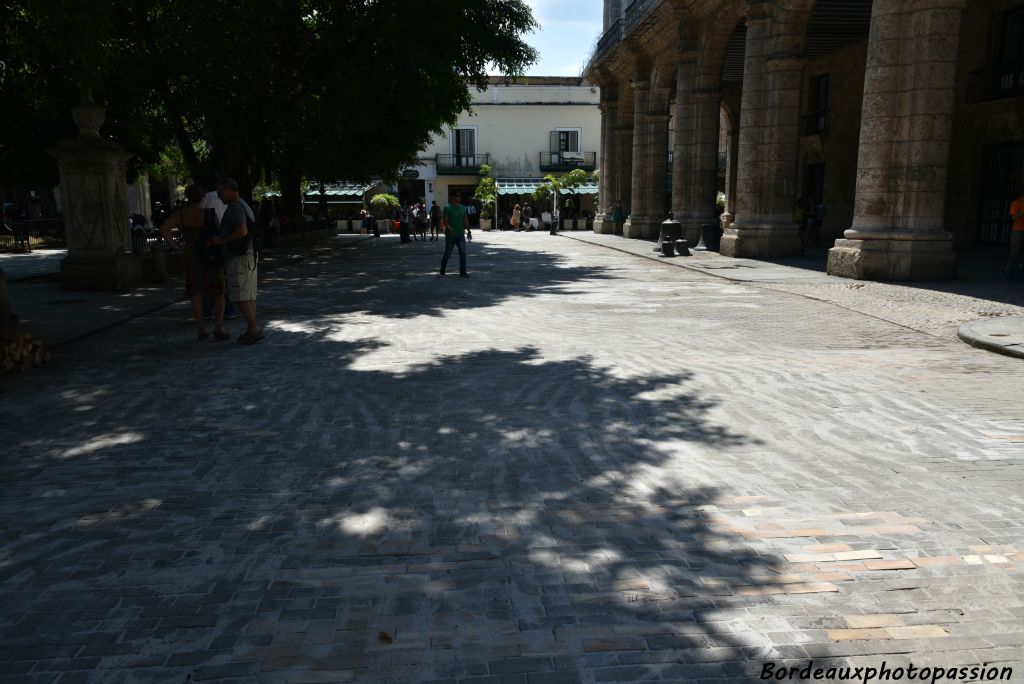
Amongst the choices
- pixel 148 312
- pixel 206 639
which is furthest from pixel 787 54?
pixel 206 639

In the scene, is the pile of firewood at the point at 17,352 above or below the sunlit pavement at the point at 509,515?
above

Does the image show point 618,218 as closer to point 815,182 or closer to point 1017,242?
point 815,182

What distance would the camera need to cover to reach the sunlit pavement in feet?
8.64

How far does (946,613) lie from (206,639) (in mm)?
2667

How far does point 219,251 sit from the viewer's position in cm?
834

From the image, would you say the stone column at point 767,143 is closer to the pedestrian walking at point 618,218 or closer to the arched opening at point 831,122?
the arched opening at point 831,122

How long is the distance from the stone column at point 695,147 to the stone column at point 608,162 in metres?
11.3

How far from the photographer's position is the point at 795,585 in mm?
3016

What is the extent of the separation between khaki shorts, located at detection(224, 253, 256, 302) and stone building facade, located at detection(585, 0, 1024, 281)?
1034 cm

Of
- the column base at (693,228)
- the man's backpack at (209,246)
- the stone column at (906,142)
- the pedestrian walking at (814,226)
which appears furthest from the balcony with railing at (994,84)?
the man's backpack at (209,246)

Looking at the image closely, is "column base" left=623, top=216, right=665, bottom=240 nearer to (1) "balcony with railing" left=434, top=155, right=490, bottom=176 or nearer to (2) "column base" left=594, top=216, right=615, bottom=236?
(2) "column base" left=594, top=216, right=615, bottom=236

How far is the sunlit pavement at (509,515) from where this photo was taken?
8.64 ft

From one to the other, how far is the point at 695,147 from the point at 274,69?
12406 mm

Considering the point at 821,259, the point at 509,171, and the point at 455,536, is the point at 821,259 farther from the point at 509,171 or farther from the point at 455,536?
the point at 509,171
